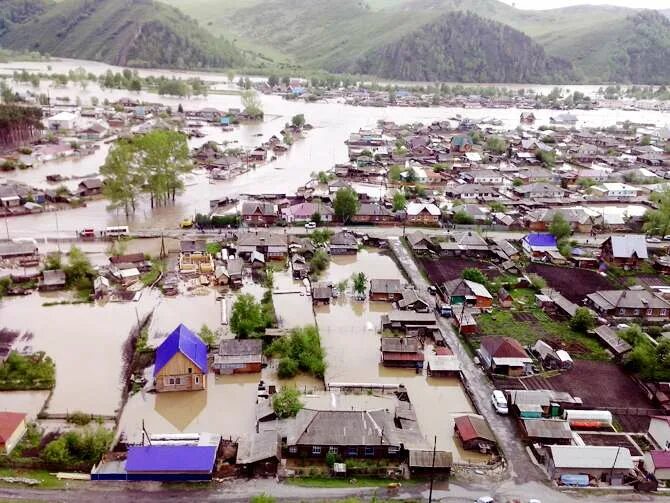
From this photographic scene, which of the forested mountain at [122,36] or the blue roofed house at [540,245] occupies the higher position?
the forested mountain at [122,36]

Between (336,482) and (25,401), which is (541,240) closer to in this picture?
(336,482)

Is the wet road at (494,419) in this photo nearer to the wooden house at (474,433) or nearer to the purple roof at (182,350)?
the wooden house at (474,433)

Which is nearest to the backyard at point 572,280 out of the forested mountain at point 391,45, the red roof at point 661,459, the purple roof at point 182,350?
the red roof at point 661,459

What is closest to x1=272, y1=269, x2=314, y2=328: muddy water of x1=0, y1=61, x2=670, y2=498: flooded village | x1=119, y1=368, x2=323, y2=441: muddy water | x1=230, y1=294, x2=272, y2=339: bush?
x1=0, y1=61, x2=670, y2=498: flooded village

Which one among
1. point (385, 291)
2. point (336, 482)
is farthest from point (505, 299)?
point (336, 482)

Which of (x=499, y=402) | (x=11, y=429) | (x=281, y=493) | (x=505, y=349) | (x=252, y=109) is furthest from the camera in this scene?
(x=252, y=109)

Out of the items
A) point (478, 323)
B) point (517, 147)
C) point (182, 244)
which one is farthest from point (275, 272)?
point (517, 147)

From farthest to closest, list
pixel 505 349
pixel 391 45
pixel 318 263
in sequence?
1. pixel 391 45
2. pixel 318 263
3. pixel 505 349
